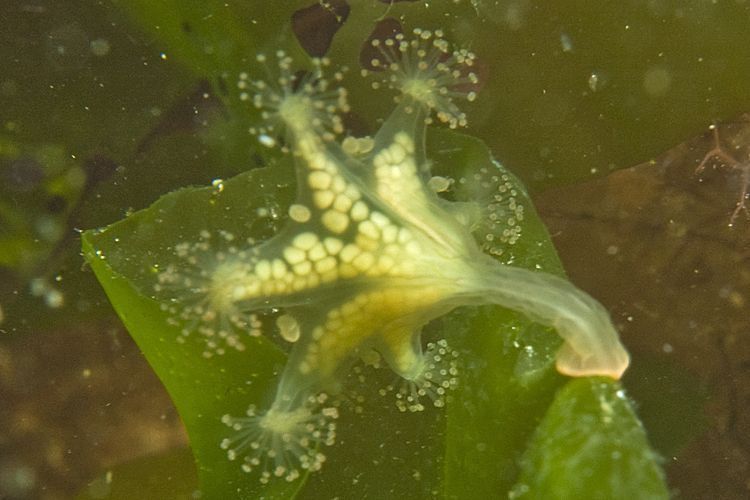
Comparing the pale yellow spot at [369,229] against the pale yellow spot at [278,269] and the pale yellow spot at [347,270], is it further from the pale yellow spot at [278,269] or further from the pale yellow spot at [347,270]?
the pale yellow spot at [278,269]

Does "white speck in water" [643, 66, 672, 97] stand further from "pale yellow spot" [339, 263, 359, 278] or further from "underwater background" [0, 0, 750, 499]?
"pale yellow spot" [339, 263, 359, 278]

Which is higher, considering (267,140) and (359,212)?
(267,140)

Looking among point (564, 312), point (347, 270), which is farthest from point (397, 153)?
point (564, 312)

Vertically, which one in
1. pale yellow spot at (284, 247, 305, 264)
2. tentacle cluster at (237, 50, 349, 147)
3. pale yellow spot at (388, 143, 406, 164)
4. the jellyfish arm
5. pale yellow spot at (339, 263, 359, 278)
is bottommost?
the jellyfish arm

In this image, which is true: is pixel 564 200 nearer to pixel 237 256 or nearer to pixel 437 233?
pixel 437 233

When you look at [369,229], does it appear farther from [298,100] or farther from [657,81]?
[657,81]

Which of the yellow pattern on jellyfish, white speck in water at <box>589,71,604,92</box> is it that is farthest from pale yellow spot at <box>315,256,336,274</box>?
white speck in water at <box>589,71,604,92</box>

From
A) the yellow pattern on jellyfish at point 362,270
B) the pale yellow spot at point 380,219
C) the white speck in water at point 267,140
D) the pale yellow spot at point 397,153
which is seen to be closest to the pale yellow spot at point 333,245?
the yellow pattern on jellyfish at point 362,270
